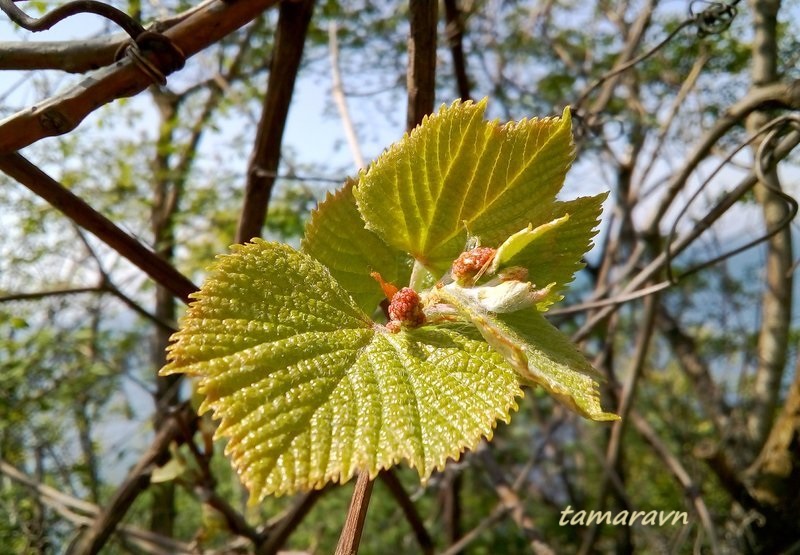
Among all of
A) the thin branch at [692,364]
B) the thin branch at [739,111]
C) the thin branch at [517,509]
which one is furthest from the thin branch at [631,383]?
the thin branch at [692,364]

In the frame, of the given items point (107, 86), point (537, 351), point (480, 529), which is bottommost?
point (480, 529)

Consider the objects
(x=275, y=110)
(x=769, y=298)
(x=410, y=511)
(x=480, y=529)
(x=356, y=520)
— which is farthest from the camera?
(x=769, y=298)

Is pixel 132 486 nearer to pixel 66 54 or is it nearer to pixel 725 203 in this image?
pixel 66 54

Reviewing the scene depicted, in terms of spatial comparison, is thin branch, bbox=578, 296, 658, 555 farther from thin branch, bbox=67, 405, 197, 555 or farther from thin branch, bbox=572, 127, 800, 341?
thin branch, bbox=67, 405, 197, 555

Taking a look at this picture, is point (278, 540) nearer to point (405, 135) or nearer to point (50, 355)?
point (405, 135)

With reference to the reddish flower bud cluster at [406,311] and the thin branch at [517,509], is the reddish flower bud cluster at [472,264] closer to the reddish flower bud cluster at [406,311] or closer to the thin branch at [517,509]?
the reddish flower bud cluster at [406,311]

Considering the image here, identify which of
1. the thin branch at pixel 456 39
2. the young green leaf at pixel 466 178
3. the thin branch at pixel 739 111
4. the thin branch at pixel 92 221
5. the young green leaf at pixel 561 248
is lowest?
the young green leaf at pixel 561 248

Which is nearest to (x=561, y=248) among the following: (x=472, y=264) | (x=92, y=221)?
(x=472, y=264)

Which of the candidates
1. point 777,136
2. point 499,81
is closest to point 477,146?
point 777,136
